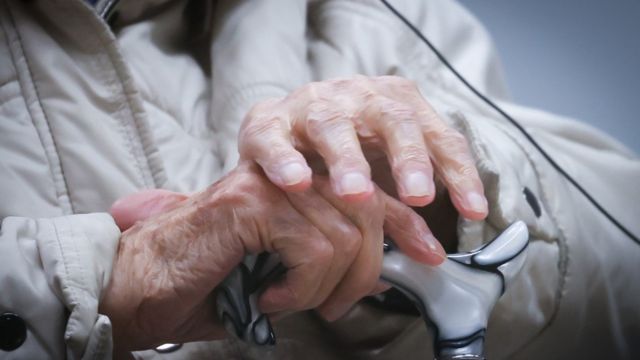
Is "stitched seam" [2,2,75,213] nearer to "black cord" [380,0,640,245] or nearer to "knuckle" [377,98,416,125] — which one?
"knuckle" [377,98,416,125]

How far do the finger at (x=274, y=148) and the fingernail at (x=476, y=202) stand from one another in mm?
96

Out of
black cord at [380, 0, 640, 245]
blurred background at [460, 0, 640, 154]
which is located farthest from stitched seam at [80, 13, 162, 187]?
blurred background at [460, 0, 640, 154]

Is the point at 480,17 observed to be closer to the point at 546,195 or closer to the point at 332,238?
the point at 546,195

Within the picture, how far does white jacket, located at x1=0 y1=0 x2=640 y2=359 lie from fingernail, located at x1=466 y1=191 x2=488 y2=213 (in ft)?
0.33

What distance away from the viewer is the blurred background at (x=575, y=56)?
101cm

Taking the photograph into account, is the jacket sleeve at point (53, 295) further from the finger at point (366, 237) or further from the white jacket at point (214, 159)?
the finger at point (366, 237)

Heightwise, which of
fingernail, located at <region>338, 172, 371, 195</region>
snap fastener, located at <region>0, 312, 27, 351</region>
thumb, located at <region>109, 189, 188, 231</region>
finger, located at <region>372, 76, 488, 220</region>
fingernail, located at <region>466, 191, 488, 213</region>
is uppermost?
fingernail, located at <region>338, 172, 371, 195</region>

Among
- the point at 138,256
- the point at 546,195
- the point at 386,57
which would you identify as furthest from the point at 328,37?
the point at 138,256

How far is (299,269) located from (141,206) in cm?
16

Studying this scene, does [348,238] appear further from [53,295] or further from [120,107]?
[120,107]

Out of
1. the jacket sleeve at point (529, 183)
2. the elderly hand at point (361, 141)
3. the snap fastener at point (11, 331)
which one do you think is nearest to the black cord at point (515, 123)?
the jacket sleeve at point (529, 183)

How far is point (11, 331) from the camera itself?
38 cm

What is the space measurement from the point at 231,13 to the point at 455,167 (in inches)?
15.2

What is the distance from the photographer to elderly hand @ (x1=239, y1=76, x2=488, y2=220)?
1.27 ft
